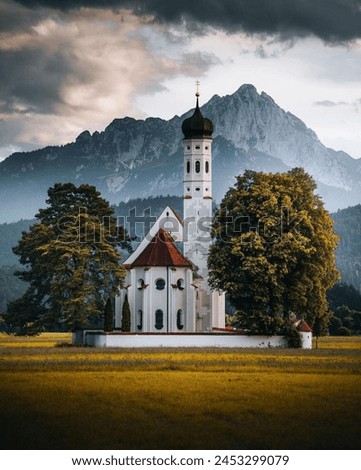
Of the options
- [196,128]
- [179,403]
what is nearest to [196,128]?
[196,128]

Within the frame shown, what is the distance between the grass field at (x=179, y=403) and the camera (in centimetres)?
3017

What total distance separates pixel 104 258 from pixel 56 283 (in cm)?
514

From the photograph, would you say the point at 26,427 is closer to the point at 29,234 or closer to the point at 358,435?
the point at 358,435

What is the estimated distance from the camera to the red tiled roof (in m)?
93.8

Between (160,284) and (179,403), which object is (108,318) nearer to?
(160,284)

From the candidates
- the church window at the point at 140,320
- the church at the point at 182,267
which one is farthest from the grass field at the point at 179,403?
the church window at the point at 140,320

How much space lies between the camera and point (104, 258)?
88688 millimetres

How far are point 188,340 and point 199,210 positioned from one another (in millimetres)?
22702

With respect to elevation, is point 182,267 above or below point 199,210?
below

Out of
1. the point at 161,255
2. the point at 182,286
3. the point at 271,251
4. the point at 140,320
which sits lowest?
the point at 140,320

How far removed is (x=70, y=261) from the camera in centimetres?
8844

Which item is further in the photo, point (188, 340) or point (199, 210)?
point (199, 210)

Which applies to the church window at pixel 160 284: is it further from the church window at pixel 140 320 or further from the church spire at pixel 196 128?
the church spire at pixel 196 128
